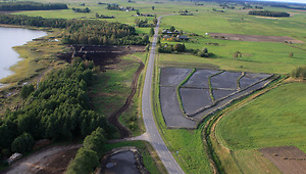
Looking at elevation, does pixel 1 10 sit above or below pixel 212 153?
above

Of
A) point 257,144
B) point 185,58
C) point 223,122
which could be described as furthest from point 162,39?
point 257,144

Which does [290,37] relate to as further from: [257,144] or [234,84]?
[257,144]

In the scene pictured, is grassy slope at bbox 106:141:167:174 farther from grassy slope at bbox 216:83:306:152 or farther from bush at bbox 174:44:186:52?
bush at bbox 174:44:186:52

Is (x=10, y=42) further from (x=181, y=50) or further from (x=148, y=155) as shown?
(x=148, y=155)

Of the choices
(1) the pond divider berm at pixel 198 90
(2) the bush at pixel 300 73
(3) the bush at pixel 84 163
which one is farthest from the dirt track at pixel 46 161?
(2) the bush at pixel 300 73

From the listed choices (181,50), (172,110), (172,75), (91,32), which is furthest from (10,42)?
(172,110)
